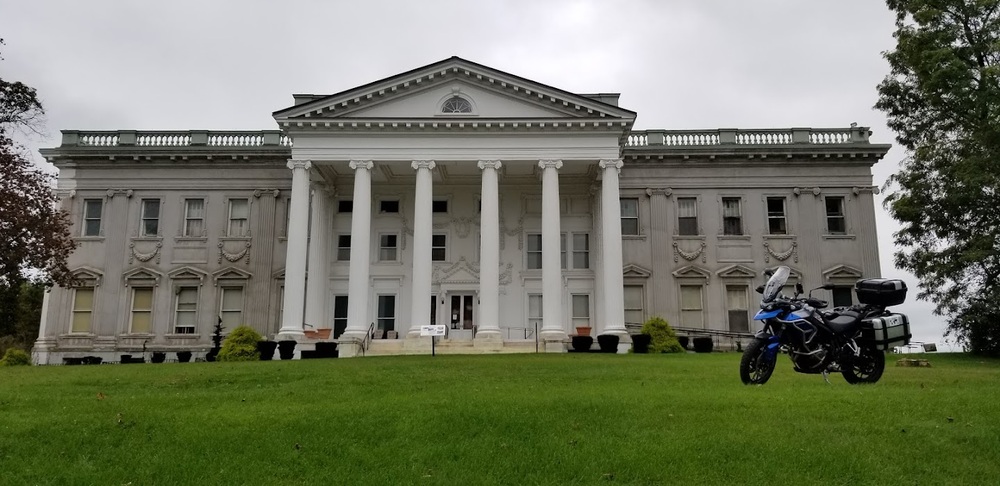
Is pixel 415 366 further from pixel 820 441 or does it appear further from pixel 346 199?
pixel 346 199

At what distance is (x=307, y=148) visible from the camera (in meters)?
30.6

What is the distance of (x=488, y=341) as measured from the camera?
28.3m

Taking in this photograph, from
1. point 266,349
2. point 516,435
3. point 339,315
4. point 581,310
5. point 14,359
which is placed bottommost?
point 516,435

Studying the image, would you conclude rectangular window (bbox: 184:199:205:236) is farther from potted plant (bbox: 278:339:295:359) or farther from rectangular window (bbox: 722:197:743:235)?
rectangular window (bbox: 722:197:743:235)

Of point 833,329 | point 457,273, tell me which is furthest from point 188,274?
point 833,329

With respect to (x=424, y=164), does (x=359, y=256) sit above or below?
below

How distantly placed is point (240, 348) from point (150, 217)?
11.5m

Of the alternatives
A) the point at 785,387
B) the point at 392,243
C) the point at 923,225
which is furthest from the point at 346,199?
the point at 785,387

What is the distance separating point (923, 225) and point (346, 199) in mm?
23334

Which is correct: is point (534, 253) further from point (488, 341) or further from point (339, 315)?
point (339, 315)

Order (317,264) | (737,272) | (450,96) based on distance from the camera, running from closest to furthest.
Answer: (450,96)
(317,264)
(737,272)

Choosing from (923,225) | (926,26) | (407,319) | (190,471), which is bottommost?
(190,471)

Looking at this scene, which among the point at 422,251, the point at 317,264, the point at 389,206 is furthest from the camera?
the point at 389,206

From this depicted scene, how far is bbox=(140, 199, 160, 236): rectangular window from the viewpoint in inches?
1395
